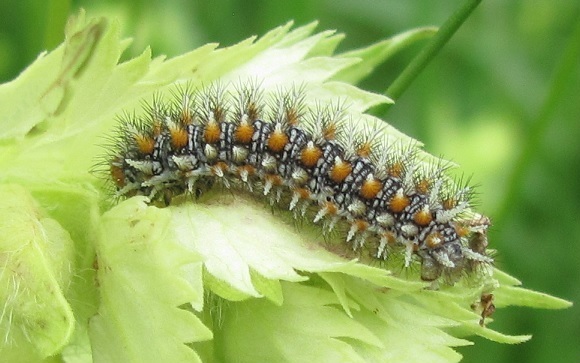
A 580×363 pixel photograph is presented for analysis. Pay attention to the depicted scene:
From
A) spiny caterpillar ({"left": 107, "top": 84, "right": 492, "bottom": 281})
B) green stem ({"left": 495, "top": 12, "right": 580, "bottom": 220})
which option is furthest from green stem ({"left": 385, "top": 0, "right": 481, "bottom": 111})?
green stem ({"left": 495, "top": 12, "right": 580, "bottom": 220})

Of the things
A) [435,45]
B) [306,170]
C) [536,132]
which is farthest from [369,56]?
[536,132]

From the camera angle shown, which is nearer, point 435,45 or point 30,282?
point 30,282

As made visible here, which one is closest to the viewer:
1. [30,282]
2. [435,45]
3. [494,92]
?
[30,282]

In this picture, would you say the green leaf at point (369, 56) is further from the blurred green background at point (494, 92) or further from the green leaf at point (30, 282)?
the green leaf at point (30, 282)

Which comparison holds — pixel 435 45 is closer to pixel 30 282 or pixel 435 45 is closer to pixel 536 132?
pixel 536 132

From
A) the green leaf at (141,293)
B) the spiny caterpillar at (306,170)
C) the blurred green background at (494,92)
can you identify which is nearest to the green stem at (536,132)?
the blurred green background at (494,92)

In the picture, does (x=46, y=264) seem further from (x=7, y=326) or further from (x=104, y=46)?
(x=104, y=46)

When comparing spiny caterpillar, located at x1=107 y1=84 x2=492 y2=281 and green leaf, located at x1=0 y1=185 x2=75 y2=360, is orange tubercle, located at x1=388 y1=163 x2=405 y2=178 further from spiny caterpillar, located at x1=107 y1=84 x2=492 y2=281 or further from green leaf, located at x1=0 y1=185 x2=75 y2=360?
green leaf, located at x1=0 y1=185 x2=75 y2=360
